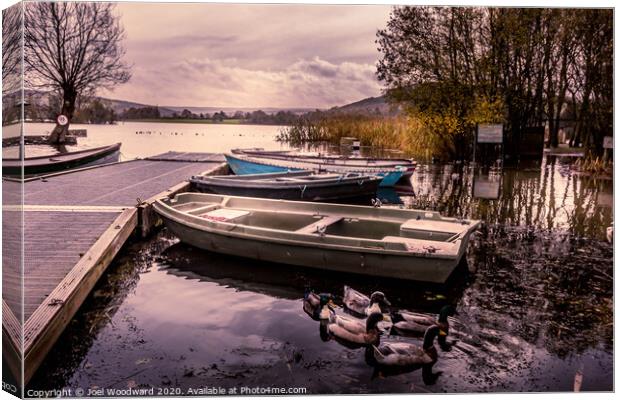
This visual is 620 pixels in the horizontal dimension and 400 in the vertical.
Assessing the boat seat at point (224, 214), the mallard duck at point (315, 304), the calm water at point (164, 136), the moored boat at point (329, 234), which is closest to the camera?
the mallard duck at point (315, 304)

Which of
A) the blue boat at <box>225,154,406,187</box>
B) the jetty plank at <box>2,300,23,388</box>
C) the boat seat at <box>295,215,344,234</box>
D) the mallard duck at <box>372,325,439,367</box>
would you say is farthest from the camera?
the blue boat at <box>225,154,406,187</box>

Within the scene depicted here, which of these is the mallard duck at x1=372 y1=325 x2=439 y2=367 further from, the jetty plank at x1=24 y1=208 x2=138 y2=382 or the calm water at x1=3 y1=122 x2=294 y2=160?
the calm water at x1=3 y1=122 x2=294 y2=160

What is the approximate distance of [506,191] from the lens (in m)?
8.60

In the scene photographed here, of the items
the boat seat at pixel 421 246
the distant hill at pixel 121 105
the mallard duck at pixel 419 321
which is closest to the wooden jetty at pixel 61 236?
the distant hill at pixel 121 105

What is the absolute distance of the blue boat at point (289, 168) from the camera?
13273 millimetres

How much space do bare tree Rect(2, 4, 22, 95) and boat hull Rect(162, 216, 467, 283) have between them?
422 cm

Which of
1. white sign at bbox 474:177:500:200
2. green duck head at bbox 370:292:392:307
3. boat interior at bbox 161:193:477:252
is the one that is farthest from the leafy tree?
green duck head at bbox 370:292:392:307

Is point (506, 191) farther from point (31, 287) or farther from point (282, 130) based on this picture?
point (31, 287)

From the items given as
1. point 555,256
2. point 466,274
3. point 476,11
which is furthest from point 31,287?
point 555,256

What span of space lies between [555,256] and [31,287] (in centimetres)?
722

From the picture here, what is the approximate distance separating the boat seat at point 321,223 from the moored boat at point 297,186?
2.60 meters

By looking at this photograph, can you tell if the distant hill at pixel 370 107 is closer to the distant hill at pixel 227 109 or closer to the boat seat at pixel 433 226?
the distant hill at pixel 227 109

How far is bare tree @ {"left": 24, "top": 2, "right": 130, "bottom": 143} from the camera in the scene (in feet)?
19.1

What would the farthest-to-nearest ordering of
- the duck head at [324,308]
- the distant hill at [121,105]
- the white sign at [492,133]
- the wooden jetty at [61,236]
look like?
1. the white sign at [492,133]
2. the distant hill at [121,105]
3. the duck head at [324,308]
4. the wooden jetty at [61,236]
